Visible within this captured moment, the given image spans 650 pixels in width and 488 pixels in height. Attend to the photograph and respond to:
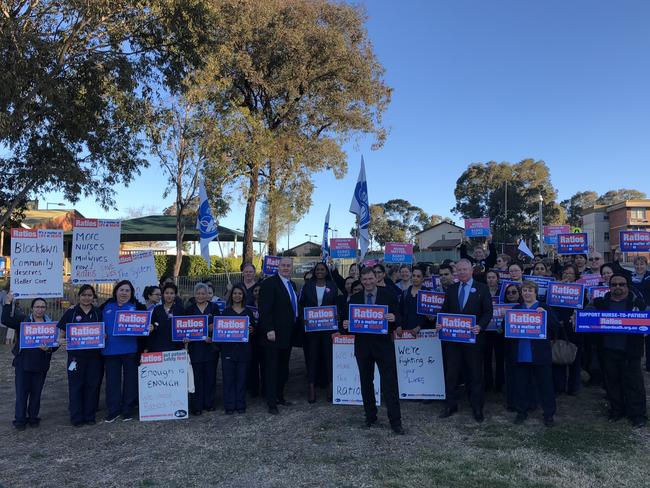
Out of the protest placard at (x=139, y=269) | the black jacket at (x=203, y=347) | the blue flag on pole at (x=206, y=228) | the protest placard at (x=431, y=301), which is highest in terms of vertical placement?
the blue flag on pole at (x=206, y=228)

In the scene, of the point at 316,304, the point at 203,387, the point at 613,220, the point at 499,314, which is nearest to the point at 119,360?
the point at 203,387

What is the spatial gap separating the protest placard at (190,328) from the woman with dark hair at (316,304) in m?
1.45

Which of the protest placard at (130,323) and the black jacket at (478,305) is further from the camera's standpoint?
the protest placard at (130,323)

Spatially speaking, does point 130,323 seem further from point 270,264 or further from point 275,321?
point 270,264

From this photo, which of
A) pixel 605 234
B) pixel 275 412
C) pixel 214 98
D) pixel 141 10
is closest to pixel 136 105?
pixel 141 10

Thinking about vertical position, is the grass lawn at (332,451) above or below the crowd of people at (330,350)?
below

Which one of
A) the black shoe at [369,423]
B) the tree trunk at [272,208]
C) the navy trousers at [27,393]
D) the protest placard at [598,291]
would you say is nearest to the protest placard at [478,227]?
the protest placard at [598,291]

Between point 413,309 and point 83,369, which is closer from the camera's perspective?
point 83,369

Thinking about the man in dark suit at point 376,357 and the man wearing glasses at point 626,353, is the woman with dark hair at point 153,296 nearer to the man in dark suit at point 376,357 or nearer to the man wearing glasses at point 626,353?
the man in dark suit at point 376,357

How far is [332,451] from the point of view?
209 inches

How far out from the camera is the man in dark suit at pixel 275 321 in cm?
673

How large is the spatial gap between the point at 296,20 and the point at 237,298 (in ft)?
64.5

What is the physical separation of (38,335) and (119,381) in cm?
113

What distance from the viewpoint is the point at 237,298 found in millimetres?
6762
